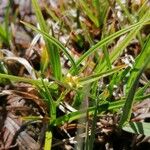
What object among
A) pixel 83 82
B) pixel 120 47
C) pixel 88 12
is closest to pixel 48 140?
pixel 83 82

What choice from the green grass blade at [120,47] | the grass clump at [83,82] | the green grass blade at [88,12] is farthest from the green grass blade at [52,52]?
the green grass blade at [88,12]

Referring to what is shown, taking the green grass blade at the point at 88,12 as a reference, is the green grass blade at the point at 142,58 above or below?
below

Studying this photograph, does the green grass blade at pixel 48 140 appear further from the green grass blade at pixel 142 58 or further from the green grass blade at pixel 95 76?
the green grass blade at pixel 142 58

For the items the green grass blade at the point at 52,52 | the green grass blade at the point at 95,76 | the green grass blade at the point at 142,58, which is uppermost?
the green grass blade at the point at 52,52

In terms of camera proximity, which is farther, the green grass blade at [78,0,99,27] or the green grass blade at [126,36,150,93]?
the green grass blade at [78,0,99,27]

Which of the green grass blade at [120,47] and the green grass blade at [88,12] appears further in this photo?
the green grass blade at [88,12]

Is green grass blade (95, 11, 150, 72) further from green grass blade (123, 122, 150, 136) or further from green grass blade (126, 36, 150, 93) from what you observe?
green grass blade (123, 122, 150, 136)

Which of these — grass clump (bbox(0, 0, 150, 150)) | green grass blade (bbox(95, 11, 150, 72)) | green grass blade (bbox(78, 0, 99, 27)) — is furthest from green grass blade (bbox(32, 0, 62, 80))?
green grass blade (bbox(78, 0, 99, 27))

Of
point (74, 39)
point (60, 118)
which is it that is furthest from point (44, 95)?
point (74, 39)

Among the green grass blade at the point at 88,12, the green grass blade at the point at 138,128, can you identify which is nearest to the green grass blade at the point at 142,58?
the green grass blade at the point at 138,128

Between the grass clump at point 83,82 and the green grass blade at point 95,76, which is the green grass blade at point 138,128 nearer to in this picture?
the grass clump at point 83,82

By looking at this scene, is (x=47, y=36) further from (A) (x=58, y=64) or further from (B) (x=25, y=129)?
(B) (x=25, y=129)
